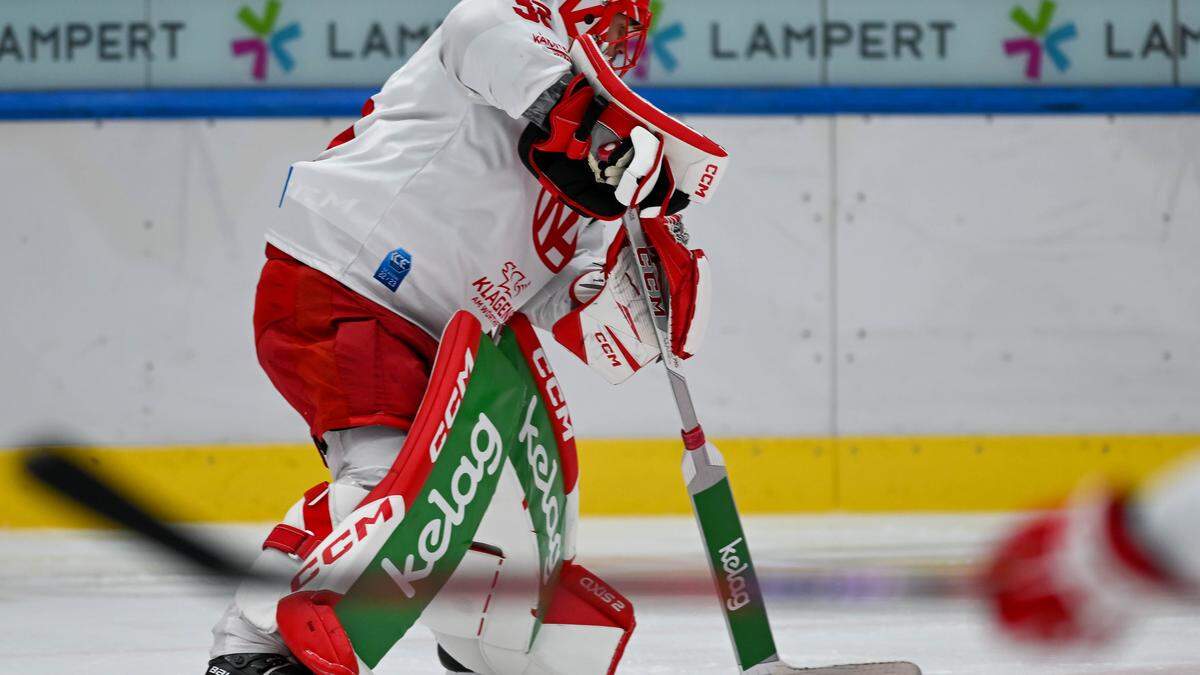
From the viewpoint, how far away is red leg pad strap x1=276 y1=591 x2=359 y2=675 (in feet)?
4.53

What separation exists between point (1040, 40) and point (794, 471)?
1448 millimetres

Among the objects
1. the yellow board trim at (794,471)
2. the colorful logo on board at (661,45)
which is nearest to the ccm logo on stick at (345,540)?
the yellow board trim at (794,471)

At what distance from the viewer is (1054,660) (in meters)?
2.12

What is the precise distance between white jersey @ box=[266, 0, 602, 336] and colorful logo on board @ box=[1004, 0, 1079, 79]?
9.45ft

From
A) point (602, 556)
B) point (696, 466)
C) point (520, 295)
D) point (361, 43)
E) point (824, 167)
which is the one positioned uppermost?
point (361, 43)

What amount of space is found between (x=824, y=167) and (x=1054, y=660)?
2.16 m

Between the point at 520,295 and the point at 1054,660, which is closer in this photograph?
the point at 520,295

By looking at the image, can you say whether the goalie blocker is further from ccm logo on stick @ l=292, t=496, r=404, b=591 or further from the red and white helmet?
the red and white helmet

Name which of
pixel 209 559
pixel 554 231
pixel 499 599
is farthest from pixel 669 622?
pixel 209 559

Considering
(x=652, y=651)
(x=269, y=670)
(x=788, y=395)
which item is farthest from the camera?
(x=788, y=395)

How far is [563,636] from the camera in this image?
5.80 ft

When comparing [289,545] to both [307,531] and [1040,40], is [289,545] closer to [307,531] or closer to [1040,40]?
[307,531]

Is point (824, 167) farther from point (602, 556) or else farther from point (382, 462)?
point (382, 462)

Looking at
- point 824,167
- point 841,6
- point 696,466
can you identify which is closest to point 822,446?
point 824,167
